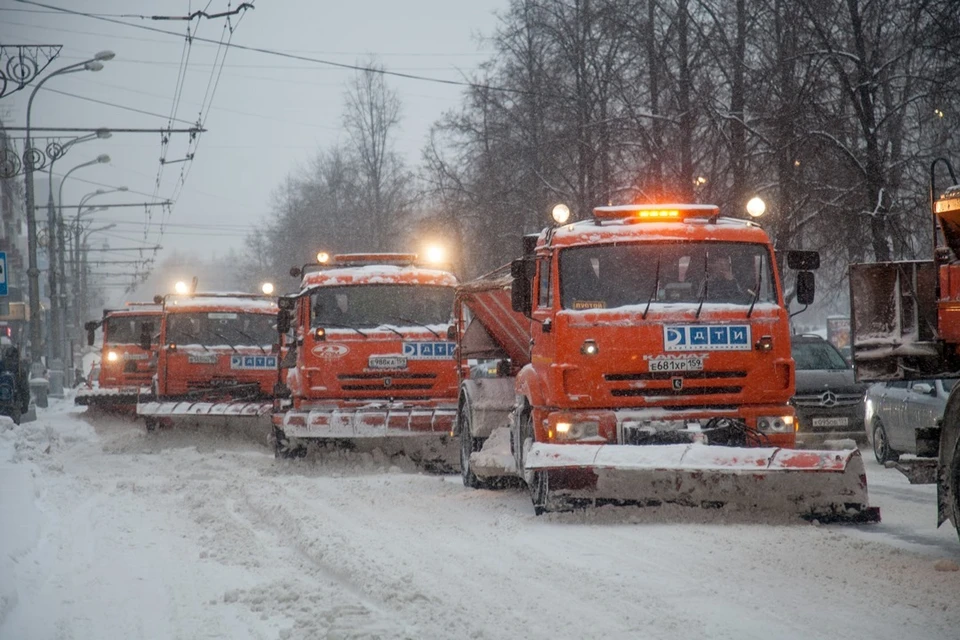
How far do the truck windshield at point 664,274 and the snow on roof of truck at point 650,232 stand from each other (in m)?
0.05

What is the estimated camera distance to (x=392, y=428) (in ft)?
48.9

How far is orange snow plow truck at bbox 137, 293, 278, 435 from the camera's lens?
21.2m

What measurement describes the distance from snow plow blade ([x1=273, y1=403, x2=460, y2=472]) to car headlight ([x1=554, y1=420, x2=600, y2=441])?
509 cm

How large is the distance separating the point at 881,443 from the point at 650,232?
662 centimetres

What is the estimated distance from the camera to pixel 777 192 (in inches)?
965

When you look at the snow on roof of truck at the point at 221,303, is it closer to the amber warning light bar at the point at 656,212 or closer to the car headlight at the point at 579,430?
the amber warning light bar at the point at 656,212

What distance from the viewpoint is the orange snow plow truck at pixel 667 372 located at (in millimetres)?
9320

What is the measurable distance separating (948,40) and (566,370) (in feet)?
24.7

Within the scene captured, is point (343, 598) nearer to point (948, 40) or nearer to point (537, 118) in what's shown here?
point (948, 40)

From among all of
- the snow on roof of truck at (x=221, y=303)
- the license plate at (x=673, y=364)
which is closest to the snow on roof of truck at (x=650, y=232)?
the license plate at (x=673, y=364)

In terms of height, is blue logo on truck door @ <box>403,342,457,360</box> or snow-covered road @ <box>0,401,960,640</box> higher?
blue logo on truck door @ <box>403,342,457,360</box>

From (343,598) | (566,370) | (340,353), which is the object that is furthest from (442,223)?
(343,598)

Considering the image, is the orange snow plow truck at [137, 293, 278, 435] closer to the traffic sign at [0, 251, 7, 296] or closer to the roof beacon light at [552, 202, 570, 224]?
the traffic sign at [0, 251, 7, 296]

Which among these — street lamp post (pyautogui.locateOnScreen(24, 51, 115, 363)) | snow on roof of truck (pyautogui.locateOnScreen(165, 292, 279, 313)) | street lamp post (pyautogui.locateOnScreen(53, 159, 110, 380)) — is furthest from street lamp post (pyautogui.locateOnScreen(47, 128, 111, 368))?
snow on roof of truck (pyautogui.locateOnScreen(165, 292, 279, 313))
